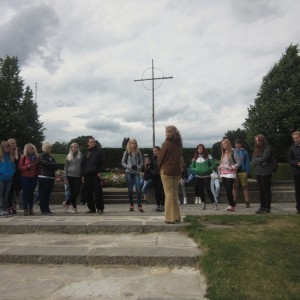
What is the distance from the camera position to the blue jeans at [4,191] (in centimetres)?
851

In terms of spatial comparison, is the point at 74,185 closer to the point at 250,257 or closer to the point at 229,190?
the point at 229,190

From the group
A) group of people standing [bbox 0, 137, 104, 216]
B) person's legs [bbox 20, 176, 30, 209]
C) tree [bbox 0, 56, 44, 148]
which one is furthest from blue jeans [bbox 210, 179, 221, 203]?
tree [bbox 0, 56, 44, 148]

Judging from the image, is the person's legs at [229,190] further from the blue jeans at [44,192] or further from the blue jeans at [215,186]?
the blue jeans at [44,192]

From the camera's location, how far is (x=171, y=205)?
22.7 feet

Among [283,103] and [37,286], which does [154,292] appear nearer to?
[37,286]

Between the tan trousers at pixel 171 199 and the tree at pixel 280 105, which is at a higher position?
the tree at pixel 280 105

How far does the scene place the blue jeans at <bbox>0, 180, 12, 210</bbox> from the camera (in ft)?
27.9

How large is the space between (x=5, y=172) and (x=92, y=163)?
190 centimetres

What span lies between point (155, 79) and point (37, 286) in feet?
81.5

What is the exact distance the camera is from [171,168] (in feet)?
23.8

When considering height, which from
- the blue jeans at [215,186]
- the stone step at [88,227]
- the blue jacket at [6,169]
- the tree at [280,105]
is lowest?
the stone step at [88,227]

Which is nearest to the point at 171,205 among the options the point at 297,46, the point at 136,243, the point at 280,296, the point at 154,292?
the point at 136,243

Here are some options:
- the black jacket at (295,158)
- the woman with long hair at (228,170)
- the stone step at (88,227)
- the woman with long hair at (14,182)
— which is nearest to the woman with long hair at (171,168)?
the stone step at (88,227)

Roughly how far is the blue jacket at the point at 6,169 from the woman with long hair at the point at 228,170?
484cm
